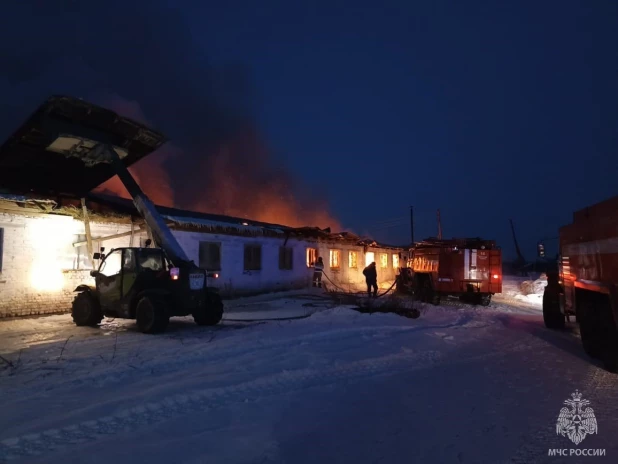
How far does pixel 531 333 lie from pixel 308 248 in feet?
47.9

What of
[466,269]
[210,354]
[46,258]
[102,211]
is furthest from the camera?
[466,269]

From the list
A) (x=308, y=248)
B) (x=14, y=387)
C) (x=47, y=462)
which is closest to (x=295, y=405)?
(x=47, y=462)

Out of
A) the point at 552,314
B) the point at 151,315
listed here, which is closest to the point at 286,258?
the point at 151,315

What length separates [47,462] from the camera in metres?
3.45

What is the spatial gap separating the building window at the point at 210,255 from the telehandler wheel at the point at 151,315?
7931 mm

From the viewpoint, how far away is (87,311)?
10.6 meters

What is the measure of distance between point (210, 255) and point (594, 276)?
13.8 metres

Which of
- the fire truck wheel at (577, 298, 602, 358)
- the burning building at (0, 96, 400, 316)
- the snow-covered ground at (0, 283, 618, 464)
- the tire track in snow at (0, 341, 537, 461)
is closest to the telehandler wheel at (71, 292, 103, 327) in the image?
the burning building at (0, 96, 400, 316)

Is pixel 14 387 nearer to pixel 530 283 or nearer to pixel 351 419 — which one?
pixel 351 419

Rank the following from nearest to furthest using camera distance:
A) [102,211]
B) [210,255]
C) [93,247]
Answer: [93,247]
[102,211]
[210,255]

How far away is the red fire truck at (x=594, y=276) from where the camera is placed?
6.68 meters

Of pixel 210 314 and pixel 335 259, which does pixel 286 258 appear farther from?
pixel 210 314

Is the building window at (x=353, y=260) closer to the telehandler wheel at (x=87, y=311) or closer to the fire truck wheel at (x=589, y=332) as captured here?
the telehandler wheel at (x=87, y=311)

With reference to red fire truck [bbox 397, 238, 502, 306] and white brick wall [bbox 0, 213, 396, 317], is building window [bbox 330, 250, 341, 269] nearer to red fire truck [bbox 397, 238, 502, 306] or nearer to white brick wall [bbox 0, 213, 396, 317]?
red fire truck [bbox 397, 238, 502, 306]
